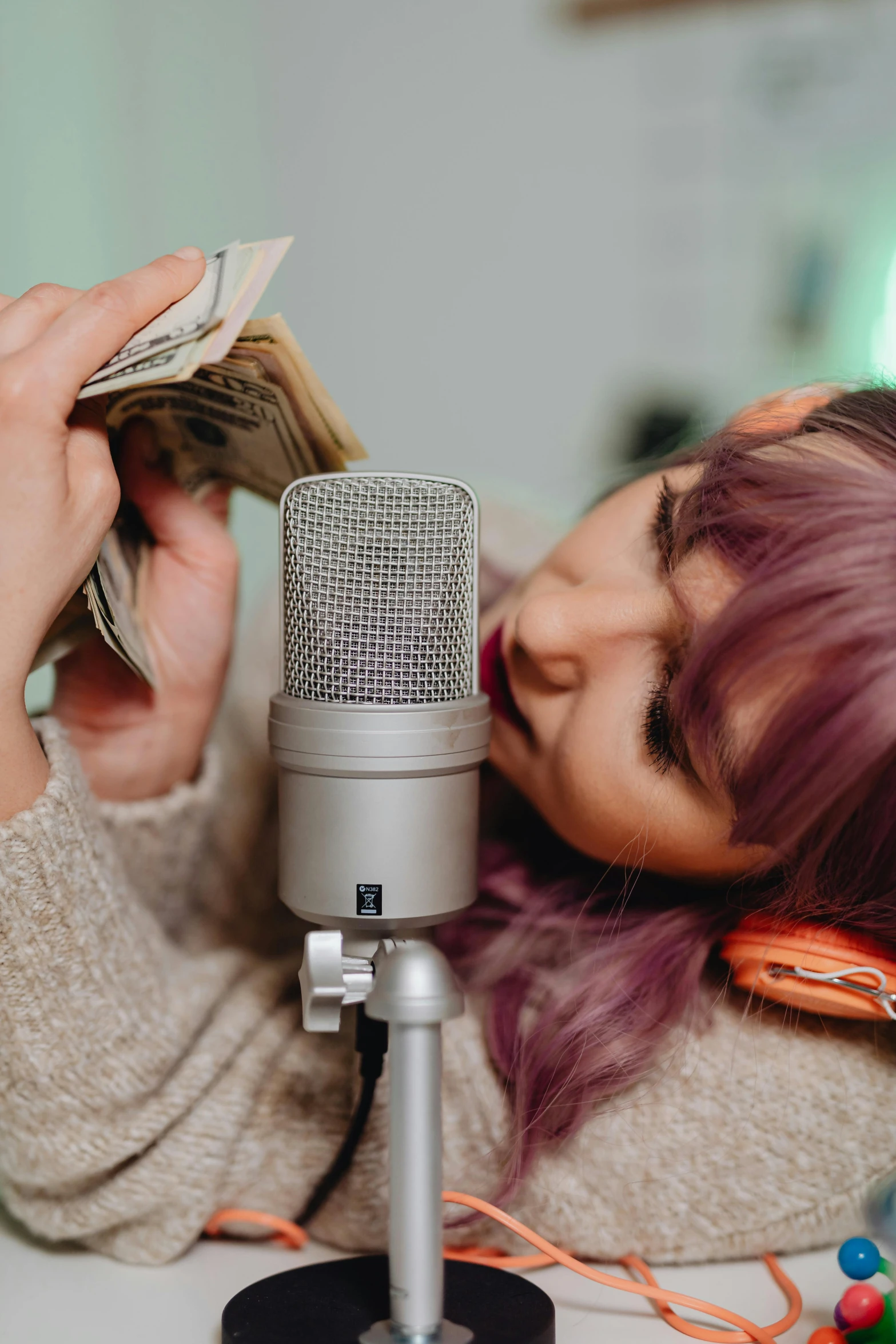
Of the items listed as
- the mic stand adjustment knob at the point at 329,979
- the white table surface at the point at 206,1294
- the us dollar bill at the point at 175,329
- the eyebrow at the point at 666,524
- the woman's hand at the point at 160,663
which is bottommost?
the white table surface at the point at 206,1294

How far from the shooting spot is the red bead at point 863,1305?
0.62m

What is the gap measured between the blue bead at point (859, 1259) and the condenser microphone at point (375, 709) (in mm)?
310

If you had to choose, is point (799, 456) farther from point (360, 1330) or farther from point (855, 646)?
point (360, 1330)

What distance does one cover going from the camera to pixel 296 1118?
2.49ft

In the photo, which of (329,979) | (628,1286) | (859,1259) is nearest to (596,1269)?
(628,1286)

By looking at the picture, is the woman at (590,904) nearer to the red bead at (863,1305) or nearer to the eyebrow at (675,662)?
the eyebrow at (675,662)

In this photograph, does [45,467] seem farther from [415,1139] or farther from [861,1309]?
[861,1309]

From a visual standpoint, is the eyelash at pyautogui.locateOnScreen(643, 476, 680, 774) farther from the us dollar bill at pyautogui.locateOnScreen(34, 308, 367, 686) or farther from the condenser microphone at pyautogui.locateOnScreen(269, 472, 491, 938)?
the us dollar bill at pyautogui.locateOnScreen(34, 308, 367, 686)

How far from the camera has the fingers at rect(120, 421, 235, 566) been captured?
85 cm

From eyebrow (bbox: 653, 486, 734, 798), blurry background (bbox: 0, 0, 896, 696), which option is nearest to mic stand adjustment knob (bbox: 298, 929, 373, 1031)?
eyebrow (bbox: 653, 486, 734, 798)

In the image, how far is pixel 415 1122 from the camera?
55 centimetres

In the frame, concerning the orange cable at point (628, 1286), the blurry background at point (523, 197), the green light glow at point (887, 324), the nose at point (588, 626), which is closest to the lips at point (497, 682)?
the nose at point (588, 626)

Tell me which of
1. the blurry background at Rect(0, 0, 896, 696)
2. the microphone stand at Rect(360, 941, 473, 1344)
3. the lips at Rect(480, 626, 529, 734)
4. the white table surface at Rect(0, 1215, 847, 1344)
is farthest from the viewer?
the blurry background at Rect(0, 0, 896, 696)

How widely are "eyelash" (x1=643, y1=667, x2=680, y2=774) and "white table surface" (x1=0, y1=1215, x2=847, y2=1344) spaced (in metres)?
0.34
